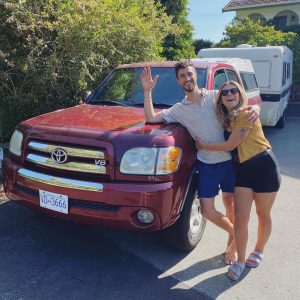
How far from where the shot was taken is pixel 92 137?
3170 mm

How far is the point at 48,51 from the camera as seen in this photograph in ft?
20.1

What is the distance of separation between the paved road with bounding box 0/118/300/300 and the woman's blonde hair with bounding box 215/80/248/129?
1.33m

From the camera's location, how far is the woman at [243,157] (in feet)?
9.86

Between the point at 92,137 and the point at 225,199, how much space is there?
1358mm

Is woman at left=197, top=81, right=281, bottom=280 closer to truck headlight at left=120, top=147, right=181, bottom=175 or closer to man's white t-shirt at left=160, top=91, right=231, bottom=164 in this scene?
man's white t-shirt at left=160, top=91, right=231, bottom=164

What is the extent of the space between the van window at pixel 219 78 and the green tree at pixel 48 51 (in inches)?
91.8

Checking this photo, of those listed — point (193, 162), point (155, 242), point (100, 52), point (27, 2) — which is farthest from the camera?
point (100, 52)

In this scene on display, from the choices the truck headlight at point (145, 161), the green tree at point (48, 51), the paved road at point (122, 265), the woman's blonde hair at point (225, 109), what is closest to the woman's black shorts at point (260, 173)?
the woman's blonde hair at point (225, 109)

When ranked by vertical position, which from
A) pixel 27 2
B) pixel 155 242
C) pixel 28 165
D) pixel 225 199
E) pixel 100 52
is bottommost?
pixel 155 242

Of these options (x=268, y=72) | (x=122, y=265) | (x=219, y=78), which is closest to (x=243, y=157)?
(x=122, y=265)

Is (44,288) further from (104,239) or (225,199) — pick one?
(225,199)

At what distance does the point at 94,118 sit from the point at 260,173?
167cm

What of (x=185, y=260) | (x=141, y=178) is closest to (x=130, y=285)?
(x=185, y=260)

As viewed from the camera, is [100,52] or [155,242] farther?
[100,52]
